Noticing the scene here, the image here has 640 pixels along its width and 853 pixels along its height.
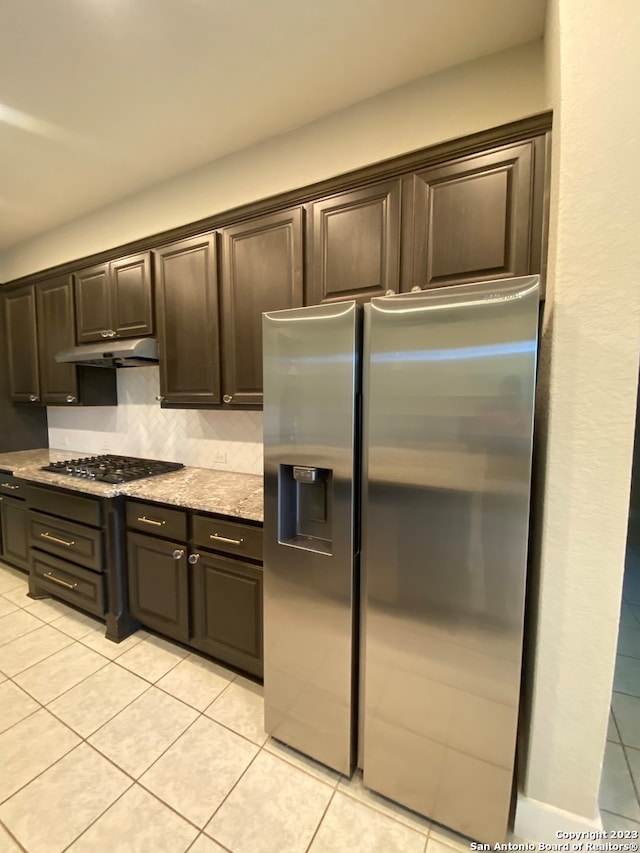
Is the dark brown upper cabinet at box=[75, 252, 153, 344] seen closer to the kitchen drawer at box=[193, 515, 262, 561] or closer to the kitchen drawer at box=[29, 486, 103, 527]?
the kitchen drawer at box=[29, 486, 103, 527]

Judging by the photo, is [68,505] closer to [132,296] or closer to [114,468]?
[114,468]

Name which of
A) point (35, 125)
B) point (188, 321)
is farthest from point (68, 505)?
point (35, 125)

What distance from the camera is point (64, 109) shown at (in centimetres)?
175

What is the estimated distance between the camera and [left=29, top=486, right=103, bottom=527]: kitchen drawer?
2.07m

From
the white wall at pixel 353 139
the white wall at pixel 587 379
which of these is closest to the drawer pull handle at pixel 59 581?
the white wall at pixel 353 139

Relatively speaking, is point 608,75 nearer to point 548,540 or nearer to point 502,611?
point 548,540

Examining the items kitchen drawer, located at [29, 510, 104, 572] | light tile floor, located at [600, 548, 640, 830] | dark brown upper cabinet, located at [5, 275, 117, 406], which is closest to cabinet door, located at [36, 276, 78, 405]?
dark brown upper cabinet, located at [5, 275, 117, 406]

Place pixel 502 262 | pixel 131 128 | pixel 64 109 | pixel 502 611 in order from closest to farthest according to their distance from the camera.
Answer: pixel 502 611 → pixel 502 262 → pixel 64 109 → pixel 131 128

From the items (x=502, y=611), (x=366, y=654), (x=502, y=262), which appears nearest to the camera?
(x=502, y=611)

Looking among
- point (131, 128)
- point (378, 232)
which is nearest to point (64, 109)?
point (131, 128)

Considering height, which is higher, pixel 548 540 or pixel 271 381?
pixel 271 381

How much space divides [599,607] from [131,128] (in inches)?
113

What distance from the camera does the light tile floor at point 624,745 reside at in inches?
48.7

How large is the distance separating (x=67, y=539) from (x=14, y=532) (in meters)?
0.90
